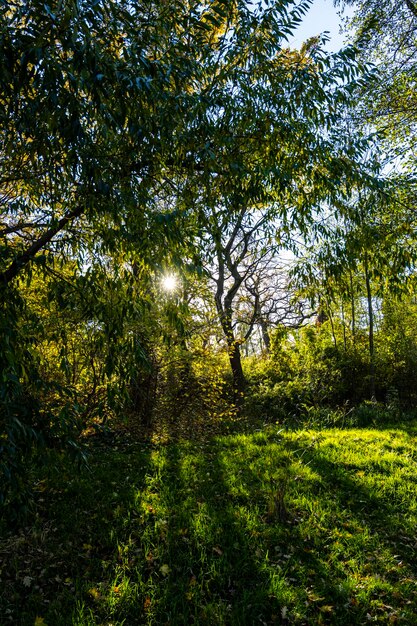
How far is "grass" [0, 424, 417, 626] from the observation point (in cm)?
301

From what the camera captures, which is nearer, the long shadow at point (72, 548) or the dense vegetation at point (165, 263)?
the dense vegetation at point (165, 263)

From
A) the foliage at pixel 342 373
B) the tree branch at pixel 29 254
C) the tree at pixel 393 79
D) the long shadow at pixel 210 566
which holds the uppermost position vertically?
the tree at pixel 393 79

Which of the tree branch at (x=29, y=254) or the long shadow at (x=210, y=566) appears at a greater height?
the tree branch at (x=29, y=254)

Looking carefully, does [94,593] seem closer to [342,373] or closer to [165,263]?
[165,263]

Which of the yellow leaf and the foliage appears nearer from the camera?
the yellow leaf

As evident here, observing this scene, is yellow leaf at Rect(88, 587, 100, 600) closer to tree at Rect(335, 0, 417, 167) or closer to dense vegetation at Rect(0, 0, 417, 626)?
dense vegetation at Rect(0, 0, 417, 626)

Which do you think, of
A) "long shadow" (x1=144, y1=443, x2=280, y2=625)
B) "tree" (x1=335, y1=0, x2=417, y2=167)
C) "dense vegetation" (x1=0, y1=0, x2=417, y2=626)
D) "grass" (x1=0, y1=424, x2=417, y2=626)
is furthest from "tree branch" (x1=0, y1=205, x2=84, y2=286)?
"tree" (x1=335, y1=0, x2=417, y2=167)

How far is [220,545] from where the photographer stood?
12.2ft

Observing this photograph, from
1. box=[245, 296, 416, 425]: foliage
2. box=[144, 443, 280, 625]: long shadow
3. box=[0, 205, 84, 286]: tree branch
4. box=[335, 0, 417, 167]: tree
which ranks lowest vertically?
box=[144, 443, 280, 625]: long shadow

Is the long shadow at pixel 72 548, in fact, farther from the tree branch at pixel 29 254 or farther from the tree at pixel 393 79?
the tree at pixel 393 79

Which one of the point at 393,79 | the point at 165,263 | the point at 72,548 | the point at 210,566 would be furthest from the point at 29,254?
the point at 393,79

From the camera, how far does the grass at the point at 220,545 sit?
3014mm

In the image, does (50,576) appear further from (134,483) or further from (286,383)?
(286,383)

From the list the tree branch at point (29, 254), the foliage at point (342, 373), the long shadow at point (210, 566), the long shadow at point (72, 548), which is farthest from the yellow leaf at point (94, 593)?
the foliage at point (342, 373)
